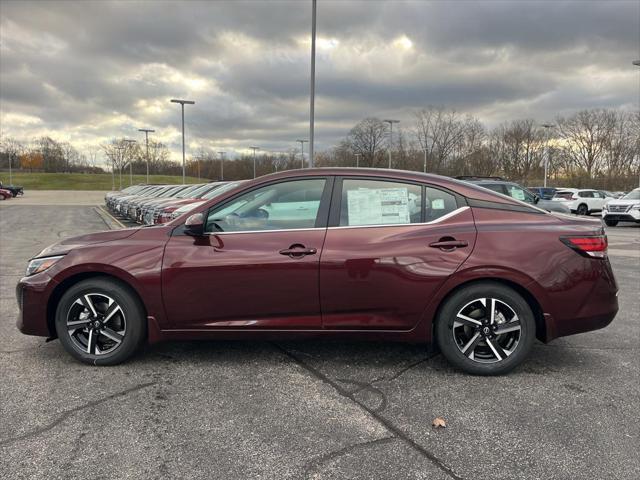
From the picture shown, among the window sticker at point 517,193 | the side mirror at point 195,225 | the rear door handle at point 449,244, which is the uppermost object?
the window sticker at point 517,193

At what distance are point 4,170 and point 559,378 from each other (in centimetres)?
13052

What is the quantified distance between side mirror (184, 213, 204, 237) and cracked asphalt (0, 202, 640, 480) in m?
1.06

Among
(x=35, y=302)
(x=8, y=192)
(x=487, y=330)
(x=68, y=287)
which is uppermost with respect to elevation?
(x=8, y=192)

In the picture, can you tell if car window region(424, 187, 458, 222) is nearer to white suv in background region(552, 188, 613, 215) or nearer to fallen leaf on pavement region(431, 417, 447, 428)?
fallen leaf on pavement region(431, 417, 447, 428)

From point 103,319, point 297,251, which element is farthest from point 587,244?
point 103,319

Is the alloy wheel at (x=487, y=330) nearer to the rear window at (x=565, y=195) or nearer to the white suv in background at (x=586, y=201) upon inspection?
the white suv in background at (x=586, y=201)

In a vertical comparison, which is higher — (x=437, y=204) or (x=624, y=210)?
(x=437, y=204)

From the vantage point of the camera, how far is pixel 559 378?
3.72 m

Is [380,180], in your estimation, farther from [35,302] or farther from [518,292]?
[35,302]

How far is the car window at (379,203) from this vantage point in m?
3.71

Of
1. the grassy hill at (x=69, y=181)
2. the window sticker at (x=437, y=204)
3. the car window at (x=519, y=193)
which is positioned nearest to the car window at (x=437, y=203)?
the window sticker at (x=437, y=204)

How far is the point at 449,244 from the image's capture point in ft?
11.8

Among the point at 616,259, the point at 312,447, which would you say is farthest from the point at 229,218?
the point at 616,259

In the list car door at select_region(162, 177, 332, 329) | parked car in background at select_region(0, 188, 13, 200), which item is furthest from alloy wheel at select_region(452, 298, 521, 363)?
parked car in background at select_region(0, 188, 13, 200)
